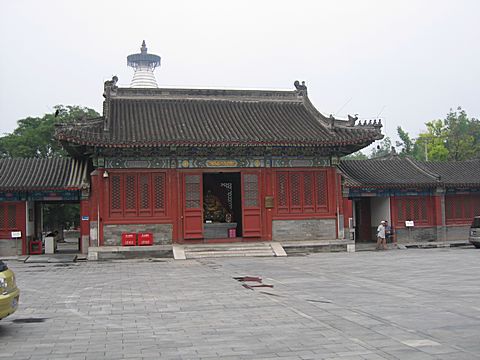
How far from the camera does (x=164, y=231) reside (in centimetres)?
2364

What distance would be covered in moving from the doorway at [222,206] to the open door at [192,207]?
147 cm

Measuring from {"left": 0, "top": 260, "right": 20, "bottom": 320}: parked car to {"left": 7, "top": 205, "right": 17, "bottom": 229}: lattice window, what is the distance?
16708mm

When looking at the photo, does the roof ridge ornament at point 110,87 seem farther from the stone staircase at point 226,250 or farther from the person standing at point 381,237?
the person standing at point 381,237

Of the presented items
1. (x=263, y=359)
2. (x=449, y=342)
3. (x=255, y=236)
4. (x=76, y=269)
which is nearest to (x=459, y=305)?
(x=449, y=342)

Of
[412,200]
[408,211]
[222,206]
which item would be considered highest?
[412,200]

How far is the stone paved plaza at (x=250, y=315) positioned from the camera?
7168 millimetres

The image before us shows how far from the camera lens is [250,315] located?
9.53 metres

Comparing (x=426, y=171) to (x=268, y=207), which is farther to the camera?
(x=426, y=171)

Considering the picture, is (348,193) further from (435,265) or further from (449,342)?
(449,342)

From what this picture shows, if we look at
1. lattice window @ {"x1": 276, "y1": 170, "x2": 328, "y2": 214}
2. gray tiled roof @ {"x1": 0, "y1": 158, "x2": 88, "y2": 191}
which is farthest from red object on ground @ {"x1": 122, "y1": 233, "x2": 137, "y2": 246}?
lattice window @ {"x1": 276, "y1": 170, "x2": 328, "y2": 214}

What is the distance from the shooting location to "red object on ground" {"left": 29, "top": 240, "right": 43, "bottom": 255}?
80.2ft

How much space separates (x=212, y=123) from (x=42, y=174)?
24.9ft

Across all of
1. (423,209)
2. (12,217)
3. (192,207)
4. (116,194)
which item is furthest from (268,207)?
(12,217)

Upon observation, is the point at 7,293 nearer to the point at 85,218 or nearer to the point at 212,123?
the point at 85,218
